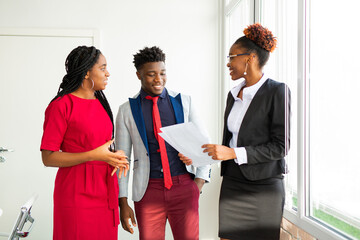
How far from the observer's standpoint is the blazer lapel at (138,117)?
1952 mm

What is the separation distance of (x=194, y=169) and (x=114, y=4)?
2.27m

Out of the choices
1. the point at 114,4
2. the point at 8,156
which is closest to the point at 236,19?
the point at 114,4

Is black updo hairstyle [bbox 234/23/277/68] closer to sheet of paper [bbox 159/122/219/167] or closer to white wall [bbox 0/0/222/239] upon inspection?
sheet of paper [bbox 159/122/219/167]

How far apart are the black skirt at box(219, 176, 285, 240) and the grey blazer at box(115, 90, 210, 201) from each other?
0.24 metres

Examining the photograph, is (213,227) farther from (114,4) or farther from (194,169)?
(114,4)

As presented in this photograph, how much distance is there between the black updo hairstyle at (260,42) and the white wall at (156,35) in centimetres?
195

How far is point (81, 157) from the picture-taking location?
1.70 m

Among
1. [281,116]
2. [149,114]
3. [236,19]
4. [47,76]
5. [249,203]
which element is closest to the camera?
[281,116]

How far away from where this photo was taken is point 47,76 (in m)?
3.61

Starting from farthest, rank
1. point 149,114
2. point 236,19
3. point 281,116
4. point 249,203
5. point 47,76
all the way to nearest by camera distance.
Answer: point 47,76 < point 236,19 < point 149,114 < point 249,203 < point 281,116

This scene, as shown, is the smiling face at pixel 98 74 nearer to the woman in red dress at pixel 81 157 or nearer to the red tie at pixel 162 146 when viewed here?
the woman in red dress at pixel 81 157

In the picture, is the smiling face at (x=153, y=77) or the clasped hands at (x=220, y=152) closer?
A: the clasped hands at (x=220, y=152)

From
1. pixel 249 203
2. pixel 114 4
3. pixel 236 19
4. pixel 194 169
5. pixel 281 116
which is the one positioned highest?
pixel 114 4

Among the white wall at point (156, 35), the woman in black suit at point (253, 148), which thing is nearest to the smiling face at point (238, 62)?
the woman in black suit at point (253, 148)
